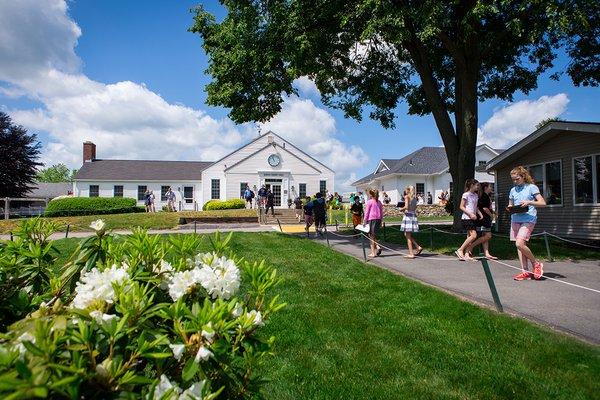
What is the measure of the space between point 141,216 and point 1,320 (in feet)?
86.8

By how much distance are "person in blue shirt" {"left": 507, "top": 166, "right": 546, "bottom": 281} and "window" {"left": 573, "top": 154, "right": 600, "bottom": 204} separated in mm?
9428

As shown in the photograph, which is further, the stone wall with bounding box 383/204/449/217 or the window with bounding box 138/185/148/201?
the window with bounding box 138/185/148/201

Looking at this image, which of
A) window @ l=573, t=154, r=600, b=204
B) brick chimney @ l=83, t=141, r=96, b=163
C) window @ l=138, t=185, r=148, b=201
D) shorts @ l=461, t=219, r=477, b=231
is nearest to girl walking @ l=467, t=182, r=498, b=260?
shorts @ l=461, t=219, r=477, b=231

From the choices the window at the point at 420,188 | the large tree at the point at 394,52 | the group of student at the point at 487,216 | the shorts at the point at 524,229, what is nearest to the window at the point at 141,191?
the window at the point at 420,188

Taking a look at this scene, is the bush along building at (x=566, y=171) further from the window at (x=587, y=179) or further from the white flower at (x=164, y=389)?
the white flower at (x=164, y=389)

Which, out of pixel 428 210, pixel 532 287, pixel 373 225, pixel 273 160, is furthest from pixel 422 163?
pixel 532 287

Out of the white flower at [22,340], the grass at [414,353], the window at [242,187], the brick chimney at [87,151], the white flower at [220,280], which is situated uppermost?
the brick chimney at [87,151]

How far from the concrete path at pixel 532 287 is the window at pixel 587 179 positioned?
610 centimetres

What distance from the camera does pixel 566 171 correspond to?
16.8 m

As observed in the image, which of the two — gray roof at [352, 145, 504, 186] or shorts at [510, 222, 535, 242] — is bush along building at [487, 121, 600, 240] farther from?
gray roof at [352, 145, 504, 186]

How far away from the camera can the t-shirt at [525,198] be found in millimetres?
8109

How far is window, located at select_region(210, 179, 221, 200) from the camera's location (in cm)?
4272

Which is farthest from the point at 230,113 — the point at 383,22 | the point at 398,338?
the point at 398,338

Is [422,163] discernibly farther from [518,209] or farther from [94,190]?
[518,209]
